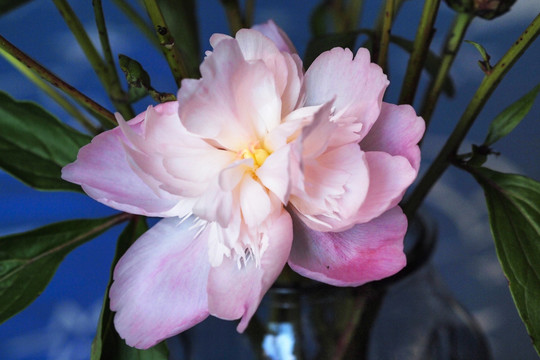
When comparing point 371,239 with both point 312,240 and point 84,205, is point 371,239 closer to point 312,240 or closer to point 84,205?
point 312,240

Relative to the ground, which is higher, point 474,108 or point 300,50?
point 474,108

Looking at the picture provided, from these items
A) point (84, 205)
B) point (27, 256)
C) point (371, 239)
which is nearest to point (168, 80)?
point (84, 205)

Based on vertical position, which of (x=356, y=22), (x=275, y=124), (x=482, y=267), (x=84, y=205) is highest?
(x=275, y=124)

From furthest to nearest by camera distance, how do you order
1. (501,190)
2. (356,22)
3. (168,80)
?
(168,80) < (356,22) < (501,190)

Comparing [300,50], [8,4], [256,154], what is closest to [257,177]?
[256,154]

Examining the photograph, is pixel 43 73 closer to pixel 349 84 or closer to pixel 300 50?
pixel 349 84

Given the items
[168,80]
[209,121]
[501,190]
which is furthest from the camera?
[168,80]
